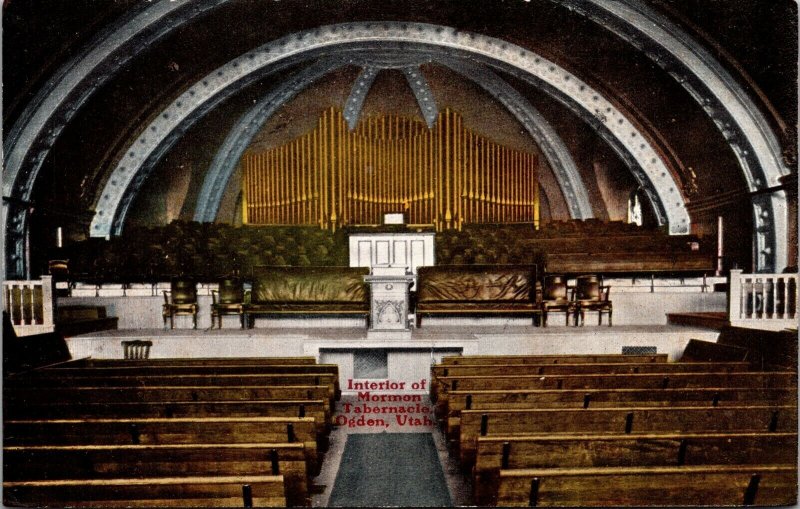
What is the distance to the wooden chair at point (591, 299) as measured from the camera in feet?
→ 19.6

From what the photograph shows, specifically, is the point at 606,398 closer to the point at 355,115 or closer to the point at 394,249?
the point at 394,249

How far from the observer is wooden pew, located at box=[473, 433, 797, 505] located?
1970 millimetres

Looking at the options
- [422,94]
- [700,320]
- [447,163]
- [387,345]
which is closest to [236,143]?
[422,94]

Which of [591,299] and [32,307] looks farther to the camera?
[591,299]

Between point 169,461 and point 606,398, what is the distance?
6.07ft

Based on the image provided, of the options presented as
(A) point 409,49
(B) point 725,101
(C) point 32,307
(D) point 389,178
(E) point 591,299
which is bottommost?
(E) point 591,299

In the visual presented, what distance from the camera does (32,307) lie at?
197 inches

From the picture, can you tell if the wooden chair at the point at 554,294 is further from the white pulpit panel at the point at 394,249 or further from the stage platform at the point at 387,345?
the white pulpit panel at the point at 394,249

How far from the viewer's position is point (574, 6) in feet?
24.9

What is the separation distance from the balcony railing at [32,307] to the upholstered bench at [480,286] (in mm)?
3377

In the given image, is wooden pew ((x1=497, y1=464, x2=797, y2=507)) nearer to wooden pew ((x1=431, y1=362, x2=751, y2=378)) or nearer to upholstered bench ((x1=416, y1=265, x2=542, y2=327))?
wooden pew ((x1=431, y1=362, x2=751, y2=378))

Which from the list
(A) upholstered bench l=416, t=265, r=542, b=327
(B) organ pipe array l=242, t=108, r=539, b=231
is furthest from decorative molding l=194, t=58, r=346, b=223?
(A) upholstered bench l=416, t=265, r=542, b=327

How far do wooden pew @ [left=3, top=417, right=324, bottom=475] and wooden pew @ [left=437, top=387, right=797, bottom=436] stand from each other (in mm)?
725

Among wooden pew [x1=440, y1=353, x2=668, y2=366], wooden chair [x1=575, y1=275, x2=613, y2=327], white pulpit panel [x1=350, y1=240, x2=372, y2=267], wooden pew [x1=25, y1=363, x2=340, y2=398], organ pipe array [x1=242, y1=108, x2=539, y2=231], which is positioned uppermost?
organ pipe array [x1=242, y1=108, x2=539, y2=231]
